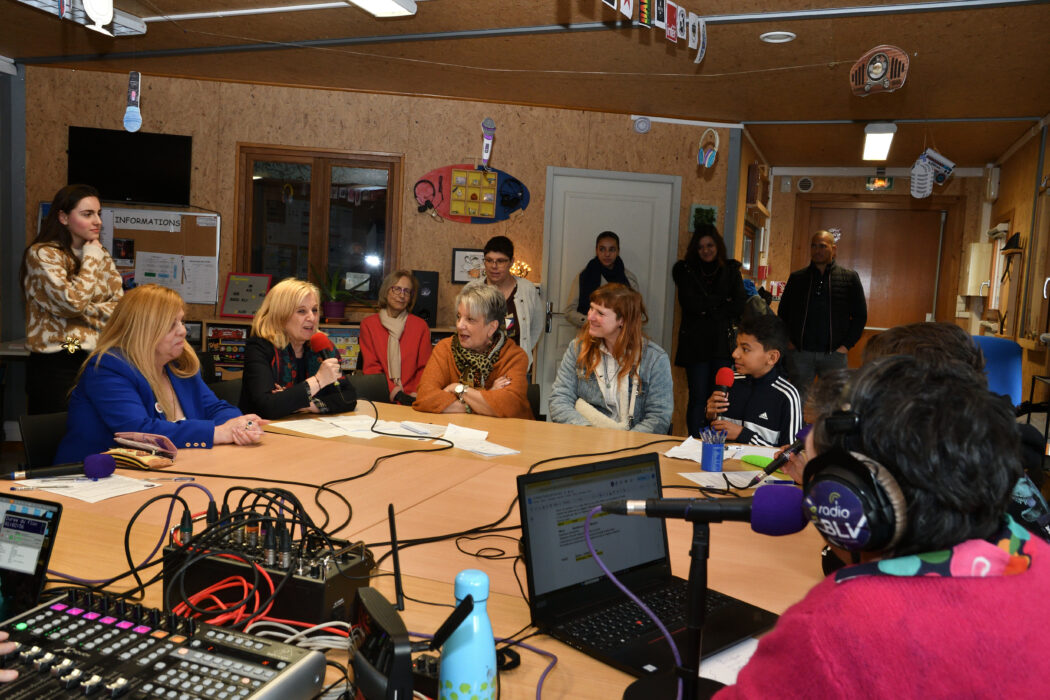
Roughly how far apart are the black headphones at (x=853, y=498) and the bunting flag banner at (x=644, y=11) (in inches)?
112

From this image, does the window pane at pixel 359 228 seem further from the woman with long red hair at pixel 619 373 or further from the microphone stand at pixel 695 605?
the microphone stand at pixel 695 605

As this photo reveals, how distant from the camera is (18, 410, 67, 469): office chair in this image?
2.32 metres

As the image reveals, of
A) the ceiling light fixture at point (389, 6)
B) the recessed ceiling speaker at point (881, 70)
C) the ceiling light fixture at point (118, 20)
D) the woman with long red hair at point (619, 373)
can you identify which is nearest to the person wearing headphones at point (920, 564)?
the woman with long red hair at point (619, 373)

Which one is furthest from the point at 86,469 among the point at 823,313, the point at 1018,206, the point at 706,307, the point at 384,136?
the point at 1018,206

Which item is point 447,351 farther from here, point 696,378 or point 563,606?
point 696,378

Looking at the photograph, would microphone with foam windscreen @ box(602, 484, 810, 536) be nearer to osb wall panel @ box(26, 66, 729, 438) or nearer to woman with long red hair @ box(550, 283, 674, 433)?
woman with long red hair @ box(550, 283, 674, 433)

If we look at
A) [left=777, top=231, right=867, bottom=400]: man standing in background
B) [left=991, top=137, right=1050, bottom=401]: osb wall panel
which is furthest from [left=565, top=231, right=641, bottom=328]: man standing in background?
[left=991, top=137, right=1050, bottom=401]: osb wall panel

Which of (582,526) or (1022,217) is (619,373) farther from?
(1022,217)

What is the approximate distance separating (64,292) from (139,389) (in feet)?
5.87

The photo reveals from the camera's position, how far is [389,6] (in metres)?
3.87

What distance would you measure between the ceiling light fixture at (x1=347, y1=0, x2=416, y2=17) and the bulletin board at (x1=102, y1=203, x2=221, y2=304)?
8.62ft

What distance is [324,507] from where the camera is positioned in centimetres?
192

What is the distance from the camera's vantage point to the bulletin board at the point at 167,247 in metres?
5.77

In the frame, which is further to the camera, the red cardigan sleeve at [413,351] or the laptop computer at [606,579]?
the red cardigan sleeve at [413,351]
